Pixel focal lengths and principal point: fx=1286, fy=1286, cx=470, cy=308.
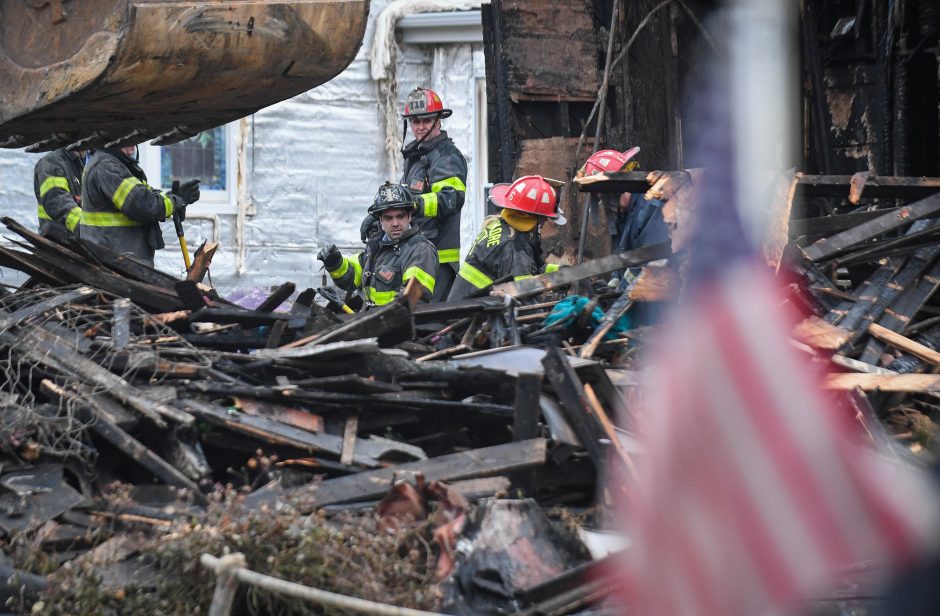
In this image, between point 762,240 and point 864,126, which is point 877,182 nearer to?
point 762,240

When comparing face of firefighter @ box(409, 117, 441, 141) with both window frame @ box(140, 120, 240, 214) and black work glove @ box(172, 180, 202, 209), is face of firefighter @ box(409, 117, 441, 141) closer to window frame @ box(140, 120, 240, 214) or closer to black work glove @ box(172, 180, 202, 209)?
black work glove @ box(172, 180, 202, 209)

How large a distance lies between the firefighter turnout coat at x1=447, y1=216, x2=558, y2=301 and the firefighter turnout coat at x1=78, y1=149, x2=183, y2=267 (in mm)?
2722

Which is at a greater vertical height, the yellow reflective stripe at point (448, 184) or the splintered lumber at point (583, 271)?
the yellow reflective stripe at point (448, 184)

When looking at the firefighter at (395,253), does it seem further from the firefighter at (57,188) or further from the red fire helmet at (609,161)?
the firefighter at (57,188)

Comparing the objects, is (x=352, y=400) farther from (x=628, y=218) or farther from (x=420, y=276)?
(x=628, y=218)

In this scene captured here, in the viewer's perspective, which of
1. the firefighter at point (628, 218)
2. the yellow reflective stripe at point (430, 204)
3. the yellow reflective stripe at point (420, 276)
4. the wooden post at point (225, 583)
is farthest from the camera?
the yellow reflective stripe at point (430, 204)

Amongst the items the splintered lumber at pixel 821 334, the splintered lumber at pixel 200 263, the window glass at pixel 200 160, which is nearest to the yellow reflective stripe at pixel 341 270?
the splintered lumber at pixel 200 263

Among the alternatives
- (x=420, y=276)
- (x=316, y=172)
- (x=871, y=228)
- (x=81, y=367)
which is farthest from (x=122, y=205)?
(x=871, y=228)

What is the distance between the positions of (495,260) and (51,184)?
423cm

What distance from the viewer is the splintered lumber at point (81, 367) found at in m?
5.98

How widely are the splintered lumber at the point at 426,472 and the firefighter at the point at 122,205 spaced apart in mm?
5085

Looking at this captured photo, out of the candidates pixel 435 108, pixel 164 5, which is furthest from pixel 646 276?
pixel 435 108

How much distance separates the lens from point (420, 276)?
909cm

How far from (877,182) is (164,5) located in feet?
14.8
